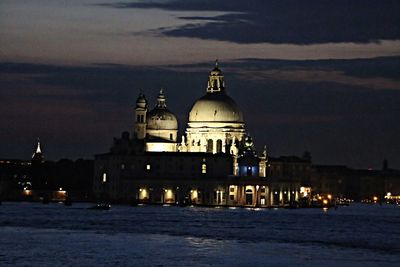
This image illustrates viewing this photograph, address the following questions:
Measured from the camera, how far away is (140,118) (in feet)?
529

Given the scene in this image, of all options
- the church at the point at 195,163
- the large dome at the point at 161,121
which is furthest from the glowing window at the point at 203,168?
the large dome at the point at 161,121

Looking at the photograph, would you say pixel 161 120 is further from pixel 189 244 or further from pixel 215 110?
pixel 189 244

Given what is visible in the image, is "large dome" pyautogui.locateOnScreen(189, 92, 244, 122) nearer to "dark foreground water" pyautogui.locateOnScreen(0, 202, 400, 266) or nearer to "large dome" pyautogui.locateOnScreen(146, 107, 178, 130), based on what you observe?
"large dome" pyautogui.locateOnScreen(146, 107, 178, 130)

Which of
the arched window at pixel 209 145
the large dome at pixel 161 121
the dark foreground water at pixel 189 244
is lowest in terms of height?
the dark foreground water at pixel 189 244

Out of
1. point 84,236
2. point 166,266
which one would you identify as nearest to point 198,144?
point 84,236

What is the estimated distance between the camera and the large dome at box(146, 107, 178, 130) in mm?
161000

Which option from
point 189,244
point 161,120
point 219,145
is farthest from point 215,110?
point 189,244

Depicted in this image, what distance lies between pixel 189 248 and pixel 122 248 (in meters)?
2.88

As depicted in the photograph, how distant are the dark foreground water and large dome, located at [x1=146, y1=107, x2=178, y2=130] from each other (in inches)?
2702

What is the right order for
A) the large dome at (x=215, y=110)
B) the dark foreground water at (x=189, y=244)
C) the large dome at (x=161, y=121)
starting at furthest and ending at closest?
the large dome at (x=161, y=121) → the large dome at (x=215, y=110) → the dark foreground water at (x=189, y=244)

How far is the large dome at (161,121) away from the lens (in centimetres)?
A: 16100

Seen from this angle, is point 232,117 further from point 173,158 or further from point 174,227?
point 174,227

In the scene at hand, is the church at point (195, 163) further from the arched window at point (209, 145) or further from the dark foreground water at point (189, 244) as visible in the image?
the dark foreground water at point (189, 244)

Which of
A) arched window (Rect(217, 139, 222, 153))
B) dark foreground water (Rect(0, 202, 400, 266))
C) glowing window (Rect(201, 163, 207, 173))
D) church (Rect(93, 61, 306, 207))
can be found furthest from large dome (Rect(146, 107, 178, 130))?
dark foreground water (Rect(0, 202, 400, 266))
